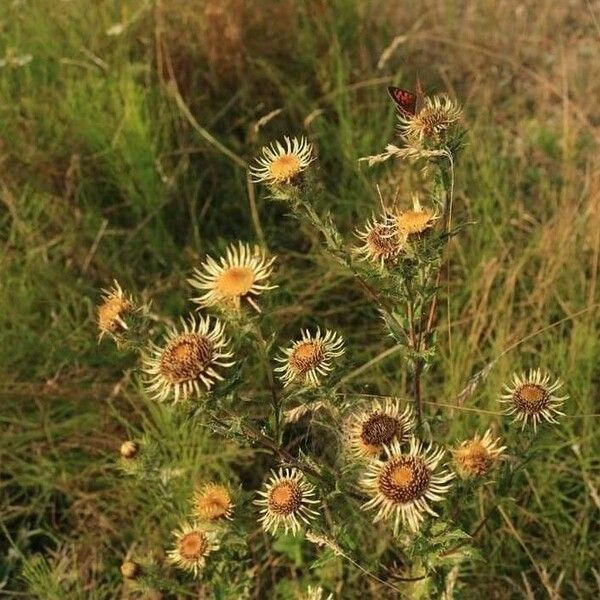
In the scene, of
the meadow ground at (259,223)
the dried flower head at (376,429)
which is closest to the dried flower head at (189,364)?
the dried flower head at (376,429)

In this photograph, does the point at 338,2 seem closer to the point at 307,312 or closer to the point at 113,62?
the point at 113,62

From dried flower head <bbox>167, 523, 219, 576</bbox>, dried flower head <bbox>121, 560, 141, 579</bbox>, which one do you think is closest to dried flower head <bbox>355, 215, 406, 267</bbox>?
dried flower head <bbox>167, 523, 219, 576</bbox>

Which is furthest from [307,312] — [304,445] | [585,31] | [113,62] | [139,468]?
[585,31]

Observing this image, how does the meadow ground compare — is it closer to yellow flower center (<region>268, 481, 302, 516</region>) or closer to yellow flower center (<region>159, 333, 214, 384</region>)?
yellow flower center (<region>268, 481, 302, 516</region>)

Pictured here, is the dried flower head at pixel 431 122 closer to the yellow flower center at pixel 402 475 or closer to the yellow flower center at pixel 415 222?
the yellow flower center at pixel 415 222

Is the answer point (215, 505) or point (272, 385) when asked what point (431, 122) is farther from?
point (215, 505)

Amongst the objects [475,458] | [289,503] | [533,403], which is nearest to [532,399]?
[533,403]
